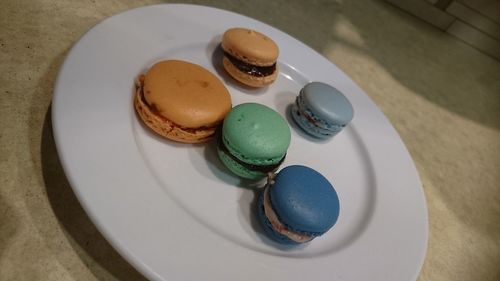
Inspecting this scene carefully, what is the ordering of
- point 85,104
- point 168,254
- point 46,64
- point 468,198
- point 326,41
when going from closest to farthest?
point 168,254 < point 85,104 < point 46,64 < point 468,198 < point 326,41

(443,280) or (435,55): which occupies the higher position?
(435,55)

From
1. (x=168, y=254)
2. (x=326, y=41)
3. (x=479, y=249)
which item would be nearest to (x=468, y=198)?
(x=479, y=249)

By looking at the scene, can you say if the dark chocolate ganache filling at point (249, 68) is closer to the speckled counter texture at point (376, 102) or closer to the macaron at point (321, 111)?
Result: the macaron at point (321, 111)

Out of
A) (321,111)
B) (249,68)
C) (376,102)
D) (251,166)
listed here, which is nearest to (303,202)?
(251,166)

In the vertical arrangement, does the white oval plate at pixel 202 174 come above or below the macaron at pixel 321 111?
below

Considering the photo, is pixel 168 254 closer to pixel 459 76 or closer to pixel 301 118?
pixel 301 118

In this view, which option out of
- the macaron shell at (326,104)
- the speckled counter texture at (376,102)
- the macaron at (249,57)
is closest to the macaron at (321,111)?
the macaron shell at (326,104)

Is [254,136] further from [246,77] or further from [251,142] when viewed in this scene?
[246,77]

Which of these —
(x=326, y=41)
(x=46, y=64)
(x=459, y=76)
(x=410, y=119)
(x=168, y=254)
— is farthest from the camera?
(x=459, y=76)
